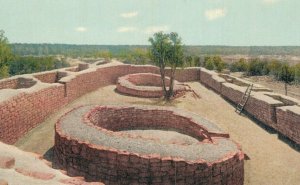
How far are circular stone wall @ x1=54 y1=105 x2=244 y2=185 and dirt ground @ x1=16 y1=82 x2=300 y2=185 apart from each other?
41.3 inches

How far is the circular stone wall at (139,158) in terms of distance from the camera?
25.5ft

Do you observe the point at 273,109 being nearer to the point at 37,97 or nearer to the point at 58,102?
the point at 58,102

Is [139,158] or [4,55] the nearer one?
[139,158]

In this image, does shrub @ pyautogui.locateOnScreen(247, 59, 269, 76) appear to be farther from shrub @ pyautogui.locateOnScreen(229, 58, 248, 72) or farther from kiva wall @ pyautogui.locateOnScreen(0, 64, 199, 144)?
kiva wall @ pyautogui.locateOnScreen(0, 64, 199, 144)

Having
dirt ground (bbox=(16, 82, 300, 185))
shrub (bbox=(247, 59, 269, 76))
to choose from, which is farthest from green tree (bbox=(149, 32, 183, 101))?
shrub (bbox=(247, 59, 269, 76))

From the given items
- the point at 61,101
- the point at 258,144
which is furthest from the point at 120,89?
the point at 258,144

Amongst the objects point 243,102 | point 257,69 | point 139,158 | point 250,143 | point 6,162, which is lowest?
point 257,69

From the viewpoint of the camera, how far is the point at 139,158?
25.5ft

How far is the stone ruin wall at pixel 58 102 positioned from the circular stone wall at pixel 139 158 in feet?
6.09

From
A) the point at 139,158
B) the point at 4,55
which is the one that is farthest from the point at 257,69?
the point at 139,158

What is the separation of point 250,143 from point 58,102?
8.77m

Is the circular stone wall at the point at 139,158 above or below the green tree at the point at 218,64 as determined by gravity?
above

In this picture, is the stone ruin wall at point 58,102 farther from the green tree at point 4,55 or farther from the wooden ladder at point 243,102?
the green tree at point 4,55

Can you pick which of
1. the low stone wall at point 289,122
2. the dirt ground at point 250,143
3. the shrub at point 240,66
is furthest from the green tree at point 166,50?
the shrub at point 240,66
